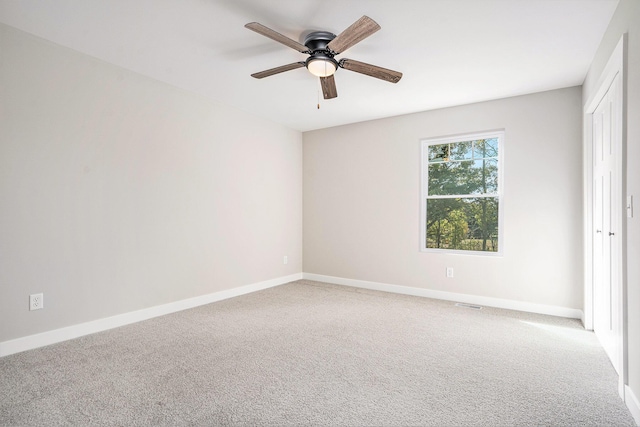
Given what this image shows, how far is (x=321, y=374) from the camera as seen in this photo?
7.81 ft

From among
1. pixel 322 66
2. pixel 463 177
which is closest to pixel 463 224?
pixel 463 177

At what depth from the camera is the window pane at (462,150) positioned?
4.46 meters

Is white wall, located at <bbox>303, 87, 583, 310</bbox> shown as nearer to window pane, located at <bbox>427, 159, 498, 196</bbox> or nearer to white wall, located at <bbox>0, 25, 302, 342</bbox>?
window pane, located at <bbox>427, 159, 498, 196</bbox>

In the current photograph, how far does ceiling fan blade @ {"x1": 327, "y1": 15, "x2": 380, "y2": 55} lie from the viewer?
7.27ft

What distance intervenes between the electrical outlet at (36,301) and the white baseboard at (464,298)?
3599 millimetres

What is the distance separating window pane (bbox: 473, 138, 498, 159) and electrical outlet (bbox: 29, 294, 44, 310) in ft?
15.3

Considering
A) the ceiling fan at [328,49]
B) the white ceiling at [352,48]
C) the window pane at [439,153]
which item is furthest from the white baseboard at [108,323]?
the window pane at [439,153]

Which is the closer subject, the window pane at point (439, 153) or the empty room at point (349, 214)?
the empty room at point (349, 214)

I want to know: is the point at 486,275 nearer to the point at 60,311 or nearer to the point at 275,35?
the point at 275,35

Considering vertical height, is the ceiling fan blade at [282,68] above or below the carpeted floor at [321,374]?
above

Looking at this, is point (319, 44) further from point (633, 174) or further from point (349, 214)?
point (349, 214)

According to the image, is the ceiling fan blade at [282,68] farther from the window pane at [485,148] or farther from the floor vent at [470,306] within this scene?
the floor vent at [470,306]

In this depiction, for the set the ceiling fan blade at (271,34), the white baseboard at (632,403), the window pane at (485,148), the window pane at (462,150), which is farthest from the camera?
the window pane at (462,150)

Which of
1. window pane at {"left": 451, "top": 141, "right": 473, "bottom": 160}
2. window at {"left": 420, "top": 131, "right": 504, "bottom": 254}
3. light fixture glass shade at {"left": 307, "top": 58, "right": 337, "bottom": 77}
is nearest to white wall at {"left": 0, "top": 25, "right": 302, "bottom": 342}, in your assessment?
light fixture glass shade at {"left": 307, "top": 58, "right": 337, "bottom": 77}
